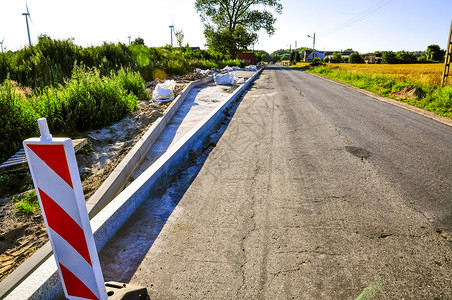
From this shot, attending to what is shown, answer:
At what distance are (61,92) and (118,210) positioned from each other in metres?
4.43

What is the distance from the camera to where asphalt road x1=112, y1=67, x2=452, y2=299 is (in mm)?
2070

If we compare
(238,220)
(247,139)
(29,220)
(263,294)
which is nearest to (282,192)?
(238,220)

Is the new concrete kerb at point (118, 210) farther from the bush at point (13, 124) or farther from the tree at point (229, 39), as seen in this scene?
the tree at point (229, 39)

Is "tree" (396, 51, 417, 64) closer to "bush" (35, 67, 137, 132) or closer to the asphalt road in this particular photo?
the asphalt road

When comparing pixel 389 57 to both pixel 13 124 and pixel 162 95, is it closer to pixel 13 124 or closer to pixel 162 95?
pixel 162 95

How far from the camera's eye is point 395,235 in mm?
2627

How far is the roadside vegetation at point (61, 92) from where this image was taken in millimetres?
4613

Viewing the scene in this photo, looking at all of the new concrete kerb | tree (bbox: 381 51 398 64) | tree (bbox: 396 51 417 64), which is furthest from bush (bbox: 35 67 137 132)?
tree (bbox: 396 51 417 64)

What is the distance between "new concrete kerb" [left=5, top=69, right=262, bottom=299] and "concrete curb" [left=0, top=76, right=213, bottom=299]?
0.17 m

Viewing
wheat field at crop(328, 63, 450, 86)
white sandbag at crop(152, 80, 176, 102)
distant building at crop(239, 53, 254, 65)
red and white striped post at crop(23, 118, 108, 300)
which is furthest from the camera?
distant building at crop(239, 53, 254, 65)

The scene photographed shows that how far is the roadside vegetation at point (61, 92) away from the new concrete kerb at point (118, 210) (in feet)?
7.97

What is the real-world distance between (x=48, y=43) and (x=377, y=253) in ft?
45.9

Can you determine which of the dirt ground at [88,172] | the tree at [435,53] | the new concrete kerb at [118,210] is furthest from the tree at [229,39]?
the new concrete kerb at [118,210]

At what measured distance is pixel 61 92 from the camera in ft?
19.1
